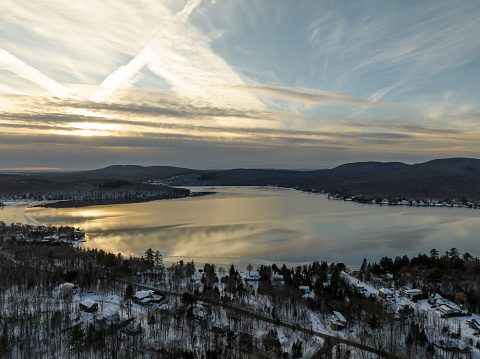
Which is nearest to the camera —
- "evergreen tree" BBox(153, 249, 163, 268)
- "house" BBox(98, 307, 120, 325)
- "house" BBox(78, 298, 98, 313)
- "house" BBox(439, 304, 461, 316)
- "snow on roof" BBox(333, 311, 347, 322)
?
"house" BBox(98, 307, 120, 325)

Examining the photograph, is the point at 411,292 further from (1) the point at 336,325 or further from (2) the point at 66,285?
(2) the point at 66,285

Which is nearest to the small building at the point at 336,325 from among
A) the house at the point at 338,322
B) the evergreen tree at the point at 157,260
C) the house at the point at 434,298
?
the house at the point at 338,322

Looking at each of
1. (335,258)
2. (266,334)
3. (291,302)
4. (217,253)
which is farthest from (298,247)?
(266,334)

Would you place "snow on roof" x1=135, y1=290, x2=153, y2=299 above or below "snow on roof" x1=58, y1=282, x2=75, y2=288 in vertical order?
above

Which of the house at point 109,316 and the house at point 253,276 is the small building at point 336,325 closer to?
the house at point 253,276

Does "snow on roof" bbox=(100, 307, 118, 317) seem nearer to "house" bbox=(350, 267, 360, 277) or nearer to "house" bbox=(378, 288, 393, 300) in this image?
"house" bbox=(378, 288, 393, 300)

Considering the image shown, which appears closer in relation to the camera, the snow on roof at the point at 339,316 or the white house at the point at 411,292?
the snow on roof at the point at 339,316

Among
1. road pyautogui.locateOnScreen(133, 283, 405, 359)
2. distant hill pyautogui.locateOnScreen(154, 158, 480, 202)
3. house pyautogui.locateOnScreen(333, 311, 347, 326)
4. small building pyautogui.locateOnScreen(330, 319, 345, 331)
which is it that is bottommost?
road pyautogui.locateOnScreen(133, 283, 405, 359)

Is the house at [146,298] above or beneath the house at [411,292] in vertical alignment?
above

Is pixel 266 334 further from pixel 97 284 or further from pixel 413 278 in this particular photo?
pixel 413 278

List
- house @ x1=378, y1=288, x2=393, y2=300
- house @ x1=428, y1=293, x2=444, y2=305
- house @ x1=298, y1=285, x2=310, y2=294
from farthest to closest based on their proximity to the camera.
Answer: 1. house @ x1=298, y1=285, x2=310, y2=294
2. house @ x1=378, y1=288, x2=393, y2=300
3. house @ x1=428, y1=293, x2=444, y2=305

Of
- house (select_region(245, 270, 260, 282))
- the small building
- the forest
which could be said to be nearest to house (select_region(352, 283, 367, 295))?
the forest
